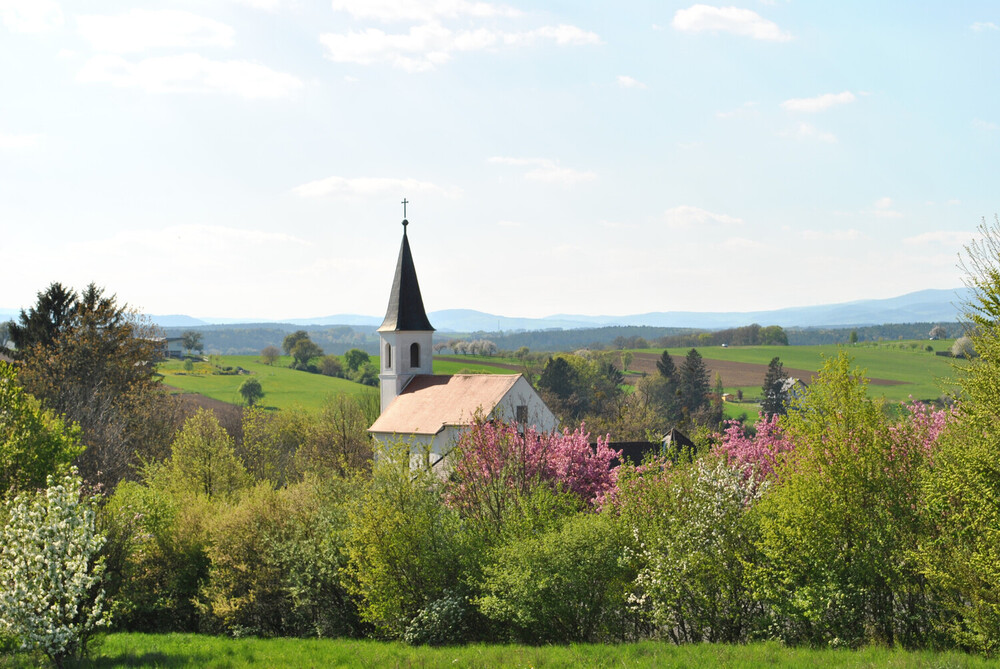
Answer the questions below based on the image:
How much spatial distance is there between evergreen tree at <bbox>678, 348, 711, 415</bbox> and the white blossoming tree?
336ft

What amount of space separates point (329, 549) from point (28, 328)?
31.9 m

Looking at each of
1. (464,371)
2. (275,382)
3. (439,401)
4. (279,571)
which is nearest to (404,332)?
(439,401)

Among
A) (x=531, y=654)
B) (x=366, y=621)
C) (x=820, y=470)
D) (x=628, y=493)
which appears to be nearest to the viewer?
(x=531, y=654)

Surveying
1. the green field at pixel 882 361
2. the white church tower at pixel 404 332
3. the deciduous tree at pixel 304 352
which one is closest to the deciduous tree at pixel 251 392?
the deciduous tree at pixel 304 352

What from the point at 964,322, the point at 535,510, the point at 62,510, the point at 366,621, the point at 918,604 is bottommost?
the point at 366,621

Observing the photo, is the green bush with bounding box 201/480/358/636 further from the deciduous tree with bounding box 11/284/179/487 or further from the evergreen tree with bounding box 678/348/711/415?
the evergreen tree with bounding box 678/348/711/415

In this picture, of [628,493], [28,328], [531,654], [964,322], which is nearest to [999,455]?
[964,322]

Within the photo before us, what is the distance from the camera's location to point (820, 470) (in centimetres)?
1928

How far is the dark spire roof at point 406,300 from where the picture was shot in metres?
57.1

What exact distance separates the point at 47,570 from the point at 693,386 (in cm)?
10549

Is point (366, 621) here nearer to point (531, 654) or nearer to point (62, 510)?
point (531, 654)

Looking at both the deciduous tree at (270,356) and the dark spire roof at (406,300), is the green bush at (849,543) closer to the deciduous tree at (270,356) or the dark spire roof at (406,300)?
the dark spire roof at (406,300)

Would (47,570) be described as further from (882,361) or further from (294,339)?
(294,339)

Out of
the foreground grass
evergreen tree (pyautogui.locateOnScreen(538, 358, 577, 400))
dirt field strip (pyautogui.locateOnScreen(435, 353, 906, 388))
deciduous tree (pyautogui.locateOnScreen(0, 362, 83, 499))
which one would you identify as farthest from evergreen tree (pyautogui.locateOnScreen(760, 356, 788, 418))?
deciduous tree (pyautogui.locateOnScreen(0, 362, 83, 499))
